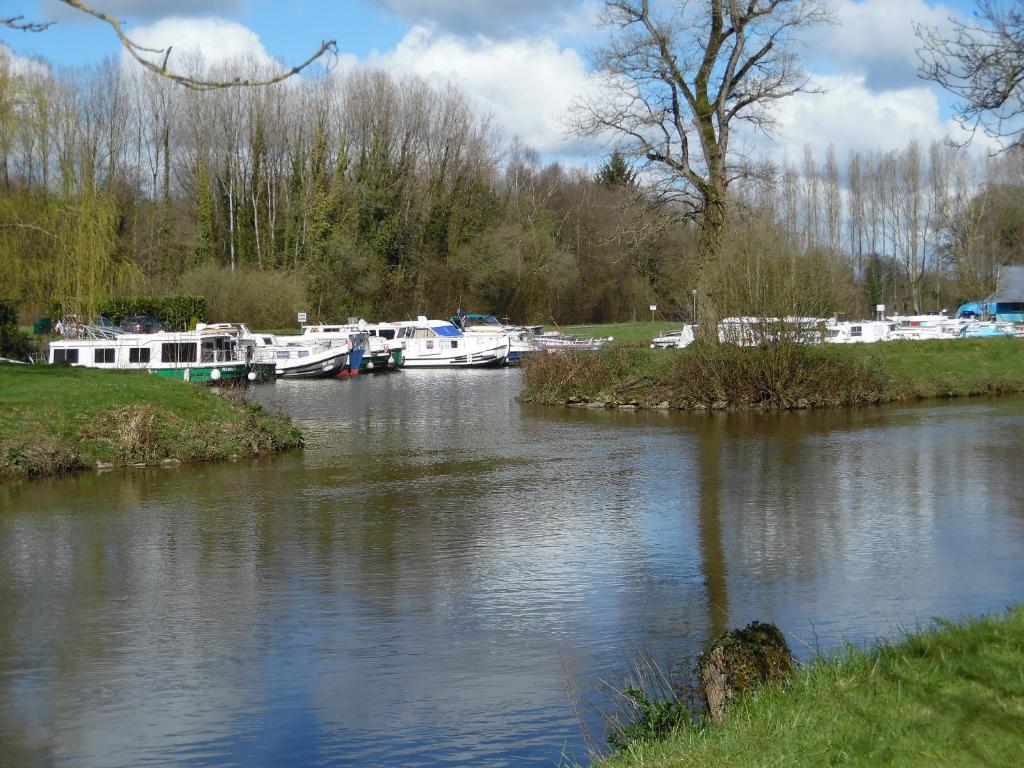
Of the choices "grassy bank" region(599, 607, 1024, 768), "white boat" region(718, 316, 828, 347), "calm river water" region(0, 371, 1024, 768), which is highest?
"white boat" region(718, 316, 828, 347)

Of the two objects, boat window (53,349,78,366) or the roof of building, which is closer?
boat window (53,349,78,366)

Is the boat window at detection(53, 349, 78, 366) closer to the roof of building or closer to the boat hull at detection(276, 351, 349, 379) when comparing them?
the boat hull at detection(276, 351, 349, 379)

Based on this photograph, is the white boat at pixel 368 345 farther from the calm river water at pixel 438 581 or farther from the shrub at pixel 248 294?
the calm river water at pixel 438 581

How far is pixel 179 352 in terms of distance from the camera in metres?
42.6

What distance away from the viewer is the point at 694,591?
12289mm

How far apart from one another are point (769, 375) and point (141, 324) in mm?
32591

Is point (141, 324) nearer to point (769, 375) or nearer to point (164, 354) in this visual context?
point (164, 354)

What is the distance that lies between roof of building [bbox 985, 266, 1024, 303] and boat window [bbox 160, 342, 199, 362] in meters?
51.5

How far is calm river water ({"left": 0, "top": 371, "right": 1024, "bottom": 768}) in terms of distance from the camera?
28.9 feet

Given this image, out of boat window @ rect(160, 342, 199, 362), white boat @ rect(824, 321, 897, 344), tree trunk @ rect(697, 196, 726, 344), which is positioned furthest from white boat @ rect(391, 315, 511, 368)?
tree trunk @ rect(697, 196, 726, 344)

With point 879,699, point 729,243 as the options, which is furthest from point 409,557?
point 729,243

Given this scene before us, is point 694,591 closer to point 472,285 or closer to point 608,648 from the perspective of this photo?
point 608,648

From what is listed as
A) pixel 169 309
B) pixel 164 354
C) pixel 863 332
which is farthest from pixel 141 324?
pixel 863 332

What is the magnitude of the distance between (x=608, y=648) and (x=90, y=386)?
1626 centimetres
